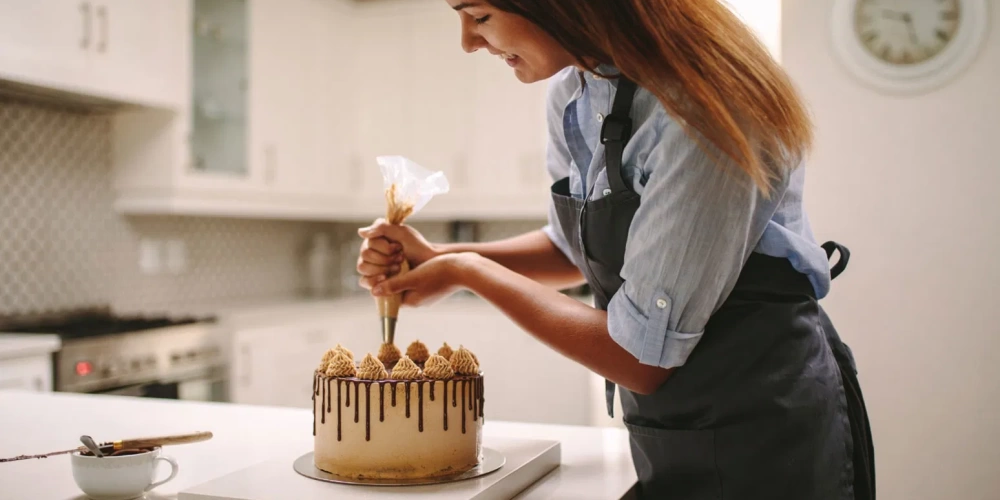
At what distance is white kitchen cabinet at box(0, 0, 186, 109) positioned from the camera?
8.20ft

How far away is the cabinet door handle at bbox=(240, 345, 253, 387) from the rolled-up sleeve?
2530 millimetres

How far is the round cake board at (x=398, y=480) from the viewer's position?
0.94 meters

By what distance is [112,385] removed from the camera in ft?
8.72

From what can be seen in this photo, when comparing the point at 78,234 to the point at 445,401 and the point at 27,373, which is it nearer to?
the point at 27,373

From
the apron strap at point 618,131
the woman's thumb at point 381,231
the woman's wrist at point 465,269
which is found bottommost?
the woman's wrist at point 465,269

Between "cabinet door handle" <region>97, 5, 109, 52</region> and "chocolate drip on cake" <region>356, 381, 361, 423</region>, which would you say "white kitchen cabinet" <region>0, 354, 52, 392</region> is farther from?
"chocolate drip on cake" <region>356, 381, 361, 423</region>

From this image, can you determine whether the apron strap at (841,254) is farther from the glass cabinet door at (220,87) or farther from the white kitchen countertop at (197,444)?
the glass cabinet door at (220,87)

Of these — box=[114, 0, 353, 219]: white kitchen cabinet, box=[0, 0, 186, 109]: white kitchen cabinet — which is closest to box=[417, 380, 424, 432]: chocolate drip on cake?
box=[0, 0, 186, 109]: white kitchen cabinet

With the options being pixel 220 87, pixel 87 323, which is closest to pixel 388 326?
pixel 87 323

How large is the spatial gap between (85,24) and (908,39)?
8.05 ft

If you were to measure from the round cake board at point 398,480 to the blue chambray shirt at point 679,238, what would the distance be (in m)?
0.22

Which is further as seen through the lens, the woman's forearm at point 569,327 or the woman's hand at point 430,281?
the woman's hand at point 430,281

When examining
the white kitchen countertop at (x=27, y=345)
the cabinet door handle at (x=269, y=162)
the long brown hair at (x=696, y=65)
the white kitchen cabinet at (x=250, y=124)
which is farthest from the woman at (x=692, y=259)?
the cabinet door handle at (x=269, y=162)

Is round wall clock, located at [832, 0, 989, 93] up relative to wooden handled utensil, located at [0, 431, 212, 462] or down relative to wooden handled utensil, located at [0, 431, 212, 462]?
up
